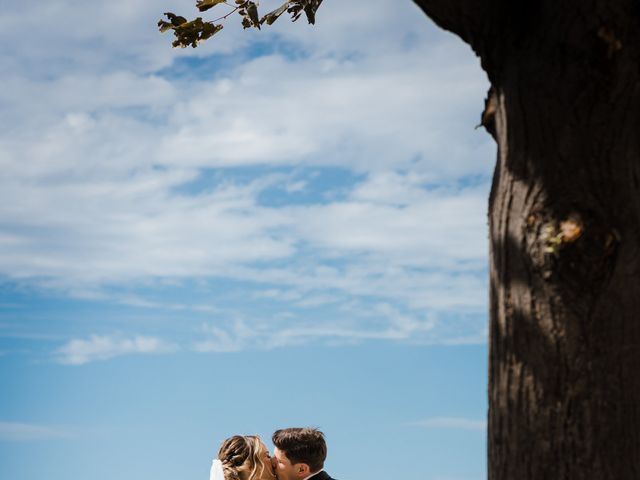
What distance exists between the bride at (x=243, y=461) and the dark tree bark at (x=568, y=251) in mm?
4685

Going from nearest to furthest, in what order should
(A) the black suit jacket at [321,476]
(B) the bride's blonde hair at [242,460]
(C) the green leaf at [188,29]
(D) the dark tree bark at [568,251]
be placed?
1. (D) the dark tree bark at [568,251]
2. (C) the green leaf at [188,29]
3. (A) the black suit jacket at [321,476]
4. (B) the bride's blonde hair at [242,460]

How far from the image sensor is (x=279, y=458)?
8.52 meters

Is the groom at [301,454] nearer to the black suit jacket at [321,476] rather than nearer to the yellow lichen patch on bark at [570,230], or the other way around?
the black suit jacket at [321,476]

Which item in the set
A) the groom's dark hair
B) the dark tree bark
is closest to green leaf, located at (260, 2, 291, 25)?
the dark tree bark

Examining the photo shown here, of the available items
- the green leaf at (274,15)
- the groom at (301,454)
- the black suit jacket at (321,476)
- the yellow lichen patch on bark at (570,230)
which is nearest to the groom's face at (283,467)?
the groom at (301,454)

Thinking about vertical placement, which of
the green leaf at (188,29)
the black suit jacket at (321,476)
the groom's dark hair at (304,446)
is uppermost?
the green leaf at (188,29)

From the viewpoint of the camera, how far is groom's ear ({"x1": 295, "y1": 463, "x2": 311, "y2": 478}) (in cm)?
837

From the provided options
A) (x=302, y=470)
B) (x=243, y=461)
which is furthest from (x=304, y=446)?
(x=243, y=461)

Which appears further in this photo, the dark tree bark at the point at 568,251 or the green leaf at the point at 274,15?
the green leaf at the point at 274,15

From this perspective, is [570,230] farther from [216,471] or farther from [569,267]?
[216,471]

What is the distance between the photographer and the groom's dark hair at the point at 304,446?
27.4 ft

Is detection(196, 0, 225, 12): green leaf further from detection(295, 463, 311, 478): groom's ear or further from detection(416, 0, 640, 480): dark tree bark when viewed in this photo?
detection(295, 463, 311, 478): groom's ear

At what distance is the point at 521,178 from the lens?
400 cm

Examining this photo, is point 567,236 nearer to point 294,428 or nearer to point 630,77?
point 630,77
